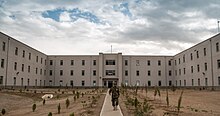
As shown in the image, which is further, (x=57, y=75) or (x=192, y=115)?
(x=57, y=75)

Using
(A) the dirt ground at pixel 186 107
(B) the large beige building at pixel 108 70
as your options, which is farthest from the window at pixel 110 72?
(A) the dirt ground at pixel 186 107

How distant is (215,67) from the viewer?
37969mm

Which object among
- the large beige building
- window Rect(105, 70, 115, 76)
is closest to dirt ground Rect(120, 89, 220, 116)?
the large beige building

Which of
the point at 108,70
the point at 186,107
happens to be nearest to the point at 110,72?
the point at 108,70

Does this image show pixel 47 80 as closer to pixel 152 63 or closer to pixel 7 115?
pixel 152 63

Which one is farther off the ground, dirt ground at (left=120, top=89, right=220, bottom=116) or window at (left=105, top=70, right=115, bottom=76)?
window at (left=105, top=70, right=115, bottom=76)

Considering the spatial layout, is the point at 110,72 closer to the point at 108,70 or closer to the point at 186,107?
the point at 108,70

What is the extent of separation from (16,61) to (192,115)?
35.4m

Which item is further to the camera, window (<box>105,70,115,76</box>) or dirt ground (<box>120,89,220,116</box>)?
window (<box>105,70,115,76</box>)

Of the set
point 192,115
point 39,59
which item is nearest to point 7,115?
point 192,115

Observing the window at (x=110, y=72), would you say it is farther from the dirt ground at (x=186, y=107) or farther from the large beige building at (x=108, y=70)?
the dirt ground at (x=186, y=107)

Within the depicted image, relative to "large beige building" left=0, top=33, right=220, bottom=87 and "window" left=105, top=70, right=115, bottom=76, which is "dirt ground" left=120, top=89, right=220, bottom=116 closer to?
"large beige building" left=0, top=33, right=220, bottom=87

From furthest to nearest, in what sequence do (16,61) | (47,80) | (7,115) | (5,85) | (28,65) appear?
1. (47,80)
2. (28,65)
3. (16,61)
4. (5,85)
5. (7,115)

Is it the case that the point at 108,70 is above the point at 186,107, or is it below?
above
